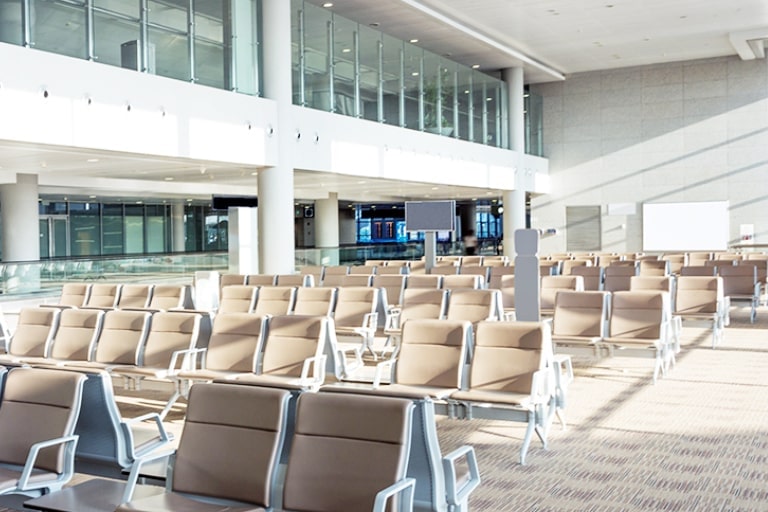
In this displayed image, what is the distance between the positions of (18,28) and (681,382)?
9.29 meters

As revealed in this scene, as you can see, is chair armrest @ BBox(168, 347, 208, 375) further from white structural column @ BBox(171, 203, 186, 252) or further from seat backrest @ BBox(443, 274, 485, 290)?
white structural column @ BBox(171, 203, 186, 252)

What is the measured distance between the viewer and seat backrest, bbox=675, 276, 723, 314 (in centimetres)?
1103

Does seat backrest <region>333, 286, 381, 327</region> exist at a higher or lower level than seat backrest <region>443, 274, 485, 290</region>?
lower

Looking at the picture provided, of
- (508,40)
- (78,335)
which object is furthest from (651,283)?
(508,40)

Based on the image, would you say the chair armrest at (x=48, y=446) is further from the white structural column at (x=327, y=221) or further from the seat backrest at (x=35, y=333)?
the white structural column at (x=327, y=221)

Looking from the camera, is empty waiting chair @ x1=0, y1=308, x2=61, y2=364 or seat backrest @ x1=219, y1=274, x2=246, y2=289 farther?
seat backrest @ x1=219, y1=274, x2=246, y2=289

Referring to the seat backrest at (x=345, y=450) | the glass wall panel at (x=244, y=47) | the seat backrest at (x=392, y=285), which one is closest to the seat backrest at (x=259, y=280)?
the seat backrest at (x=392, y=285)

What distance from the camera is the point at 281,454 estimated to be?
3871mm

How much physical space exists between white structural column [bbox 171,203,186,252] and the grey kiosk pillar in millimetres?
27732

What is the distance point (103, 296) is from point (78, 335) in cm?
374

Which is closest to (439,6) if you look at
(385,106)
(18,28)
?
(385,106)

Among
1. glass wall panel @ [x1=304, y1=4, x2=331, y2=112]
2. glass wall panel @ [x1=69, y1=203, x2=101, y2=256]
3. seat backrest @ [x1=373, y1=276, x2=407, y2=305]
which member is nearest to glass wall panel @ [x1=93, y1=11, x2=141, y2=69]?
glass wall panel @ [x1=304, y1=4, x2=331, y2=112]

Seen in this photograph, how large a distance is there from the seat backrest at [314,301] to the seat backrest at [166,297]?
1.78m

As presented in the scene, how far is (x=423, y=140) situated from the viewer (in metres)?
21.4
